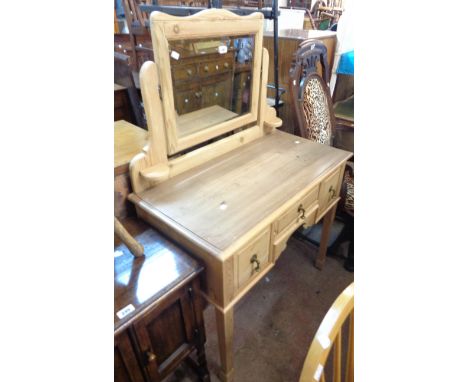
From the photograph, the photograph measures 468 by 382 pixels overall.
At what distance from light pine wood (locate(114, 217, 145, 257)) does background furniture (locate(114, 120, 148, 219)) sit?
171 mm

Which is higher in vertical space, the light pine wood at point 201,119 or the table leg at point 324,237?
the light pine wood at point 201,119

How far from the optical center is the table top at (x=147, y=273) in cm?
66

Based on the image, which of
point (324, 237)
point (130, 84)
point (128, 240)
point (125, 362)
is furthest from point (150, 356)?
point (130, 84)

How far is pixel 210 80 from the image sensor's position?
1.06 metres

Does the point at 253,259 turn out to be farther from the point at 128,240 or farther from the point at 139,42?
the point at 139,42

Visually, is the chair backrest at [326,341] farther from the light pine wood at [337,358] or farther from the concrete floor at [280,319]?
the concrete floor at [280,319]

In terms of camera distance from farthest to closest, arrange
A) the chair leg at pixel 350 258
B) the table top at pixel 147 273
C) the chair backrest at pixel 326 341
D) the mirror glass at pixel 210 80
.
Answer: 1. the chair leg at pixel 350 258
2. the mirror glass at pixel 210 80
3. the table top at pixel 147 273
4. the chair backrest at pixel 326 341

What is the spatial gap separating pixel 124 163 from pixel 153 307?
1.45ft

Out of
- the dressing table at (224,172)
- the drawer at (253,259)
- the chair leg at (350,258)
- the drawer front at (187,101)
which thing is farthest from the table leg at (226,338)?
the chair leg at (350,258)

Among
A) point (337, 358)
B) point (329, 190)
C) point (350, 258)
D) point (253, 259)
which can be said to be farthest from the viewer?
point (350, 258)

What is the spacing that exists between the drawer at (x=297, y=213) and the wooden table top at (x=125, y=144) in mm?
513
